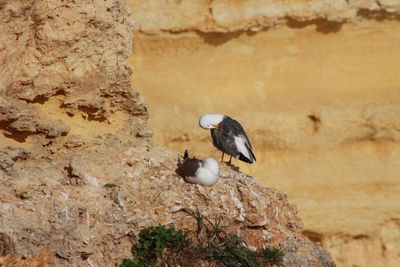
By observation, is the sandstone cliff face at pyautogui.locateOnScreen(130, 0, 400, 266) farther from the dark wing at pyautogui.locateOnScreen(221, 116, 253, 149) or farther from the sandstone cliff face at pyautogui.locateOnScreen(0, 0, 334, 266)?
the sandstone cliff face at pyautogui.locateOnScreen(0, 0, 334, 266)

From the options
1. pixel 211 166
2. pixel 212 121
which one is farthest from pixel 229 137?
pixel 211 166

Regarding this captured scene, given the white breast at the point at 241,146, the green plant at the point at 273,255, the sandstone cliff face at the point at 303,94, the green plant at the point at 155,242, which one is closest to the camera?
the green plant at the point at 155,242

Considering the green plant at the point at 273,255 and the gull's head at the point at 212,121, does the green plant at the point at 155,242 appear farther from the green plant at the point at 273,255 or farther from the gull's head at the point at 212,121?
the gull's head at the point at 212,121

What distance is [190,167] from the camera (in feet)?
27.5

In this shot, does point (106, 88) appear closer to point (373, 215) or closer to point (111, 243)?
point (111, 243)

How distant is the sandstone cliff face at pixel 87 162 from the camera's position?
7.68 metres

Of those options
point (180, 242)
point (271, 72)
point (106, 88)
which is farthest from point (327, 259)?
point (271, 72)

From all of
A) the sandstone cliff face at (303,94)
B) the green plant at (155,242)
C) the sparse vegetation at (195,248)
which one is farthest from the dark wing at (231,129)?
the sandstone cliff face at (303,94)

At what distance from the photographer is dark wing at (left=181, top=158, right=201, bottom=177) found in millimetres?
8352

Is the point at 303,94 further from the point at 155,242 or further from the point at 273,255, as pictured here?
the point at 155,242

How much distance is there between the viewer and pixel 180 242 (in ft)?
25.9

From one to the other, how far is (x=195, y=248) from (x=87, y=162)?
4.90 ft

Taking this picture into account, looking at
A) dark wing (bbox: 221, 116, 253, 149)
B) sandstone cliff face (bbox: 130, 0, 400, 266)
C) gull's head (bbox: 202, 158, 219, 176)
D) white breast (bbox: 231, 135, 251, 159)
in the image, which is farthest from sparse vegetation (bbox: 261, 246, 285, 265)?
sandstone cliff face (bbox: 130, 0, 400, 266)

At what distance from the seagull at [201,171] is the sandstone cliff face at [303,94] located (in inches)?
225
